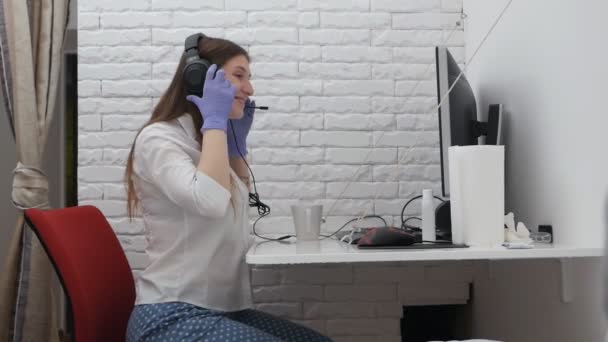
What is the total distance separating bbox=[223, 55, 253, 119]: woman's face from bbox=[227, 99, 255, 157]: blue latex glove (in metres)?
0.19

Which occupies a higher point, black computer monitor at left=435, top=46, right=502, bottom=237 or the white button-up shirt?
black computer monitor at left=435, top=46, right=502, bottom=237

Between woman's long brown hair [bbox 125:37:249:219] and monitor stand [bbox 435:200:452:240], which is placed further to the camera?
monitor stand [bbox 435:200:452:240]

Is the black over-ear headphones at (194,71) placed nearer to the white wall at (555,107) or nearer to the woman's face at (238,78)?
the woman's face at (238,78)

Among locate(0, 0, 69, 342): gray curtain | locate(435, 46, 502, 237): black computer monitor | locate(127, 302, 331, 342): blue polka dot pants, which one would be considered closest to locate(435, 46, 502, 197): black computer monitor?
locate(435, 46, 502, 237): black computer monitor

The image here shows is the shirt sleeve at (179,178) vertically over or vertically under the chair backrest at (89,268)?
over

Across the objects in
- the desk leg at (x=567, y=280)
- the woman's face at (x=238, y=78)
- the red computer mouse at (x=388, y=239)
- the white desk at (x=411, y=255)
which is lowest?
the desk leg at (x=567, y=280)

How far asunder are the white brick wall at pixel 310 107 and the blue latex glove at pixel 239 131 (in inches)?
11.8

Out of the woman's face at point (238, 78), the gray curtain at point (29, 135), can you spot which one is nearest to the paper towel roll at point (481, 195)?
the woman's face at point (238, 78)

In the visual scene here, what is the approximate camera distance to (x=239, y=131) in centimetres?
188

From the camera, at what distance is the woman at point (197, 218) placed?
1.34 metres

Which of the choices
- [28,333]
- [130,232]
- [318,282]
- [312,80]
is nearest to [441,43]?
[312,80]

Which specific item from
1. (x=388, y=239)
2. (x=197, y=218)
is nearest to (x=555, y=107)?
(x=388, y=239)

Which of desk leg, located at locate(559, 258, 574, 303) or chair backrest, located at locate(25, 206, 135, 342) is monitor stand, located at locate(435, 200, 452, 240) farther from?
chair backrest, located at locate(25, 206, 135, 342)

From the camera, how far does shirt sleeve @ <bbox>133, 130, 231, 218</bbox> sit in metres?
1.37
